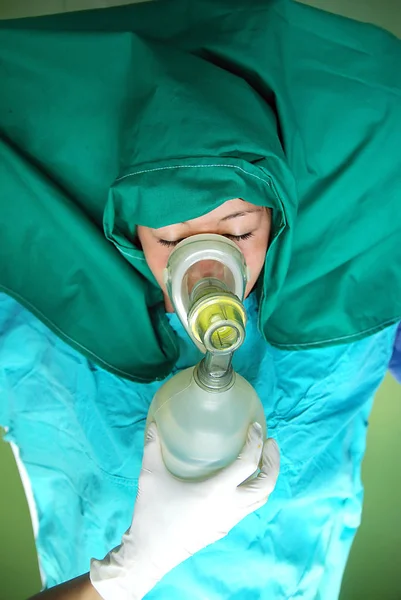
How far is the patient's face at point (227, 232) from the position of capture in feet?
2.71

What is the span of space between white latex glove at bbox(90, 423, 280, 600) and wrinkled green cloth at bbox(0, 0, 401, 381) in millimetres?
266

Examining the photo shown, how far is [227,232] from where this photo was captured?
2.78 ft

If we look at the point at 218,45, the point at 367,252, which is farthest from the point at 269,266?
the point at 218,45

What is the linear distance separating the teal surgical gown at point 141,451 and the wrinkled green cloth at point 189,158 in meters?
0.06

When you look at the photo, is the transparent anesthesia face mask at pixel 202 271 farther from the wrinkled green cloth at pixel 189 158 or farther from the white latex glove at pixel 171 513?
the white latex glove at pixel 171 513

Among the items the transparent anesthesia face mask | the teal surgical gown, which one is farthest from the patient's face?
the teal surgical gown

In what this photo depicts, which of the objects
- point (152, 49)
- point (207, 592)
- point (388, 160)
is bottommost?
point (207, 592)

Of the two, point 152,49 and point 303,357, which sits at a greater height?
point 152,49

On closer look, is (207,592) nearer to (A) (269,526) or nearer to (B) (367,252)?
(A) (269,526)

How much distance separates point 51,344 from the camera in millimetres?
1077

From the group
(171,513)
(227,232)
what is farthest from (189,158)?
(171,513)

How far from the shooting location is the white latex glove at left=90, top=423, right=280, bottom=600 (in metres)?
0.82

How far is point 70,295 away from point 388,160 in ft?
2.14

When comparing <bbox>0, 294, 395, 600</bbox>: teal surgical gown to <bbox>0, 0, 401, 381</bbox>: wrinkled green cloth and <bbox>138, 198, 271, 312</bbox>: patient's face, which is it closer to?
Answer: <bbox>0, 0, 401, 381</bbox>: wrinkled green cloth
